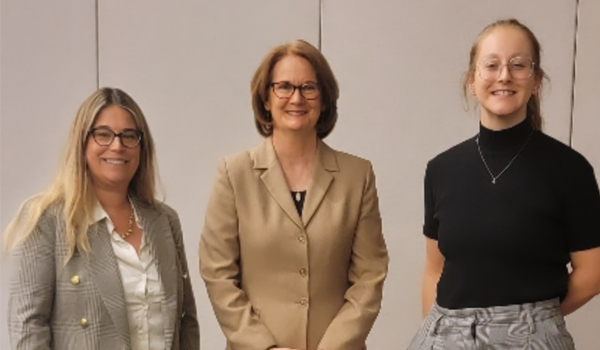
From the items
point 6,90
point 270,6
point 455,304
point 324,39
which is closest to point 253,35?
point 270,6

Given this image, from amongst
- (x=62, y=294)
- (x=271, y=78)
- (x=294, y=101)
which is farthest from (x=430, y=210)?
(x=62, y=294)

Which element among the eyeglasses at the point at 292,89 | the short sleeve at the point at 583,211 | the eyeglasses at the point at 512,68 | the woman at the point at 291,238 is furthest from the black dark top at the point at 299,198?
the short sleeve at the point at 583,211

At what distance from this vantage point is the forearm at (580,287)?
5.23 feet

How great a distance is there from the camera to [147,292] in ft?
5.97

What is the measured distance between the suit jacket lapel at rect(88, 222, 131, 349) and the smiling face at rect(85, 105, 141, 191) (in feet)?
0.53

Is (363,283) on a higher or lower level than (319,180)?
lower

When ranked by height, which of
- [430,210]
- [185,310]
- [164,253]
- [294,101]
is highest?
[294,101]

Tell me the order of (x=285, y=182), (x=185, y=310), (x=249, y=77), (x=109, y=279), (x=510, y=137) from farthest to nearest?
(x=249, y=77) < (x=185, y=310) < (x=285, y=182) < (x=109, y=279) < (x=510, y=137)

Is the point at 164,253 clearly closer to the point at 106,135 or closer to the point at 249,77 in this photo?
the point at 106,135

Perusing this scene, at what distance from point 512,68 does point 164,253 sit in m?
1.15

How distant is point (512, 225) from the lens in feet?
5.04

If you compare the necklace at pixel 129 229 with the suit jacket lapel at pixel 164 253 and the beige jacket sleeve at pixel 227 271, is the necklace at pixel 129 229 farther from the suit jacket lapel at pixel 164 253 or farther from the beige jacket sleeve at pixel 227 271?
the beige jacket sleeve at pixel 227 271

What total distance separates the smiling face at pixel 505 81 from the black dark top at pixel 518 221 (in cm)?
6

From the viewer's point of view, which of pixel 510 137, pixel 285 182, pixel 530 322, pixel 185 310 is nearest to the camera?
pixel 530 322
